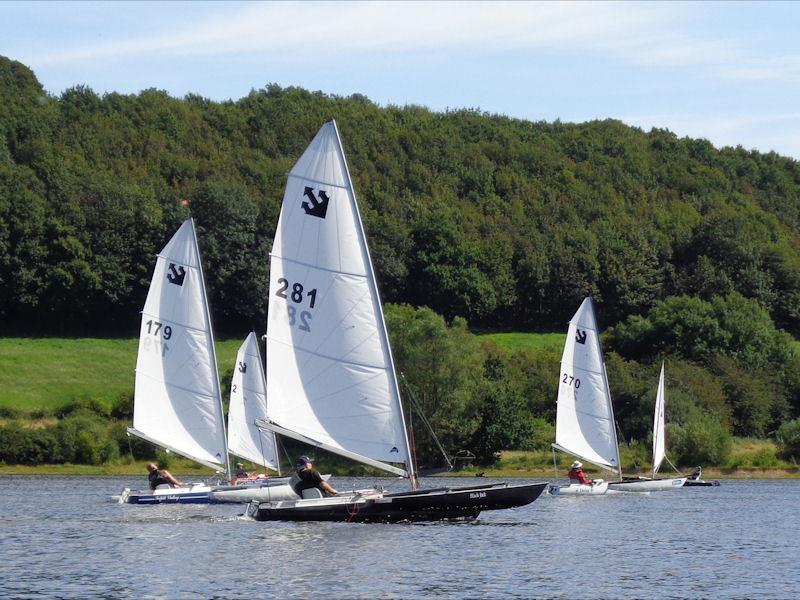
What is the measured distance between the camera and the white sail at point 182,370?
58.8 meters

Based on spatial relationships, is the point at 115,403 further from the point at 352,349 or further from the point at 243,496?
the point at 352,349

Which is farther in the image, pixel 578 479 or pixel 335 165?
pixel 578 479

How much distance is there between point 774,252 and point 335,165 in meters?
131

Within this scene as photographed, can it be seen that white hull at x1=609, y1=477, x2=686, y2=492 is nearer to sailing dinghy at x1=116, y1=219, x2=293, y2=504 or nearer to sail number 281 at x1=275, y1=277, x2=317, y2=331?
sailing dinghy at x1=116, y1=219, x2=293, y2=504

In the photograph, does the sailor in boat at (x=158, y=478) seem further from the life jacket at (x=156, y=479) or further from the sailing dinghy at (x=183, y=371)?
the sailing dinghy at (x=183, y=371)

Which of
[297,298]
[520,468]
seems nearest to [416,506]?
[297,298]

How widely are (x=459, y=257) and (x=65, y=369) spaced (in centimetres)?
5195

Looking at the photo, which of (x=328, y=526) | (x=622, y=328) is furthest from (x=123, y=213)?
(x=328, y=526)

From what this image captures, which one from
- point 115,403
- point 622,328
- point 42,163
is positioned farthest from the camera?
point 42,163

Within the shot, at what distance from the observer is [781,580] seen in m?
36.3

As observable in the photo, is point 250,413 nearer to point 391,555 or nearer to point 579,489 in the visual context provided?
point 579,489

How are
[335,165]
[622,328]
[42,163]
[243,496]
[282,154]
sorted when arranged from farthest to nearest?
[282,154]
[42,163]
[622,328]
[243,496]
[335,165]

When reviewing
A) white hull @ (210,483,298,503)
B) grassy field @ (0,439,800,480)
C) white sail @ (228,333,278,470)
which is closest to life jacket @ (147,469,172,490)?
white hull @ (210,483,298,503)

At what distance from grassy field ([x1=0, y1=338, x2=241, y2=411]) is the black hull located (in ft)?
206
